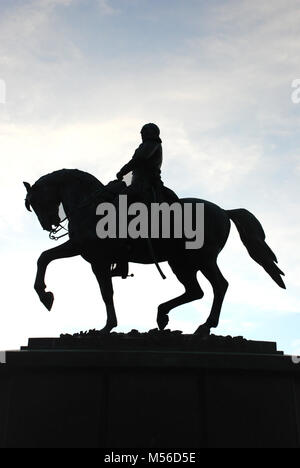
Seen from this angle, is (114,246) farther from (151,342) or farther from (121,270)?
(151,342)

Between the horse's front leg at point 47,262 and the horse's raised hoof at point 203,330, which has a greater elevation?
the horse's front leg at point 47,262

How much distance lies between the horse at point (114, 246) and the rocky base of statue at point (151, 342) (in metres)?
0.58

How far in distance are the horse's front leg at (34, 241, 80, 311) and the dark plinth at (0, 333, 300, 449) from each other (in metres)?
1.22

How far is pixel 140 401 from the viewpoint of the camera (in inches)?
324

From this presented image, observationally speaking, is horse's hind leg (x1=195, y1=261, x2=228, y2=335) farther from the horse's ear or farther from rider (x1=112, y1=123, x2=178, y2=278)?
the horse's ear

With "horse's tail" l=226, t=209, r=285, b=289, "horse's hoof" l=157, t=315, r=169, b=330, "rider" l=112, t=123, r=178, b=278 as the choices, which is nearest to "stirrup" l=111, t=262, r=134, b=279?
"rider" l=112, t=123, r=178, b=278

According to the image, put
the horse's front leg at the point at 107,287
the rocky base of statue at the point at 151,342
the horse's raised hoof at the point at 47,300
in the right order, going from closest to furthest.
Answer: the rocky base of statue at the point at 151,342, the horse's raised hoof at the point at 47,300, the horse's front leg at the point at 107,287

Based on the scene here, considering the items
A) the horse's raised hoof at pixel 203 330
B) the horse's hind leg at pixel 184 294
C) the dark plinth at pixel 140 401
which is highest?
the horse's hind leg at pixel 184 294

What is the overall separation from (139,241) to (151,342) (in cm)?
188

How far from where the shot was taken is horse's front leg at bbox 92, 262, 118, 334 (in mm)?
9930

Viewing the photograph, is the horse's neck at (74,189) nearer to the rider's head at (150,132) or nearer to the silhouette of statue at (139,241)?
the silhouette of statue at (139,241)
